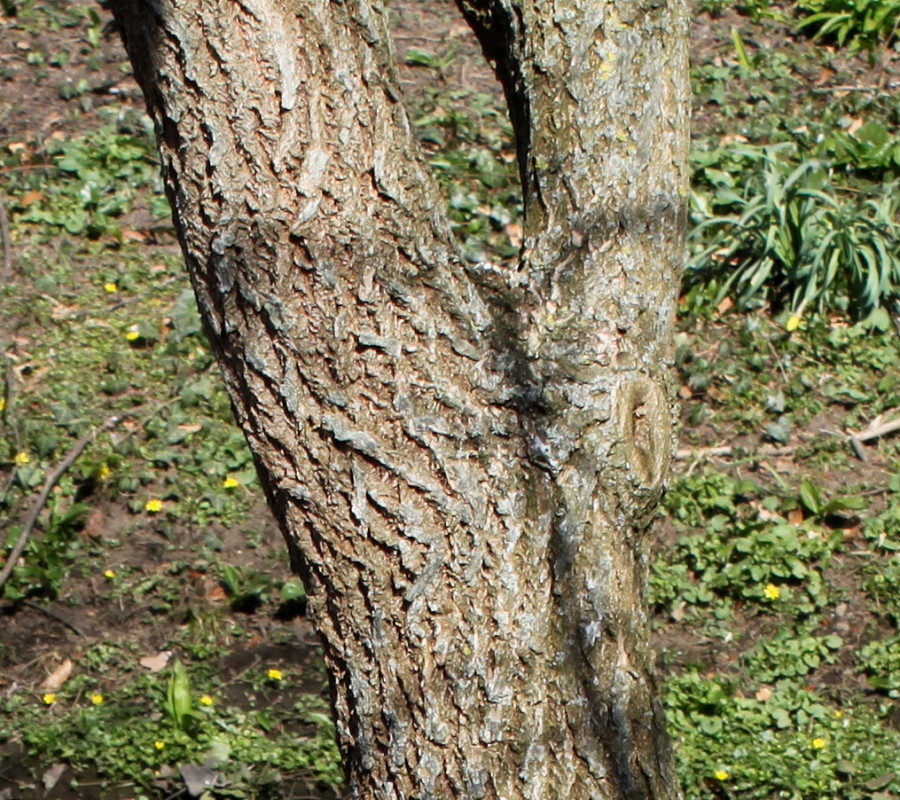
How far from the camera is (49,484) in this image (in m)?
4.89

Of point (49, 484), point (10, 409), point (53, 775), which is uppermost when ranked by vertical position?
point (10, 409)

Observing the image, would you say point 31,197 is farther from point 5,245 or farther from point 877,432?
point 877,432

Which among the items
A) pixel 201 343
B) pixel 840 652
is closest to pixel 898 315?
pixel 840 652

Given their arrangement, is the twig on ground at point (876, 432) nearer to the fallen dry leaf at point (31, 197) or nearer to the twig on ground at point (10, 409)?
the twig on ground at point (10, 409)

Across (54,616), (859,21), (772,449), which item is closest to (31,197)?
(54,616)

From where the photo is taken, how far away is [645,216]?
2.21 m

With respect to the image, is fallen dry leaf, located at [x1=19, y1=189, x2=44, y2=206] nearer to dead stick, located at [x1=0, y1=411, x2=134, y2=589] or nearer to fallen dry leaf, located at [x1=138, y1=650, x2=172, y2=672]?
dead stick, located at [x1=0, y1=411, x2=134, y2=589]

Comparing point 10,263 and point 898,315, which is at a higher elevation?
point 10,263

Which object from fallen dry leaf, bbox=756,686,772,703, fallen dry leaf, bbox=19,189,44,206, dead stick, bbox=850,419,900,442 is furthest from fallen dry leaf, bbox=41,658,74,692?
dead stick, bbox=850,419,900,442

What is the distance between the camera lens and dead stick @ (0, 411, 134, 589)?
14.9 feet

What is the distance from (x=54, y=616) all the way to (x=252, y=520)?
81 cm

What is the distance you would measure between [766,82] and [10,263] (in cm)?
432

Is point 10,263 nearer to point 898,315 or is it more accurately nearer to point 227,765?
point 227,765

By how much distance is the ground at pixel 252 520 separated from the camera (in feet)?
13.1
